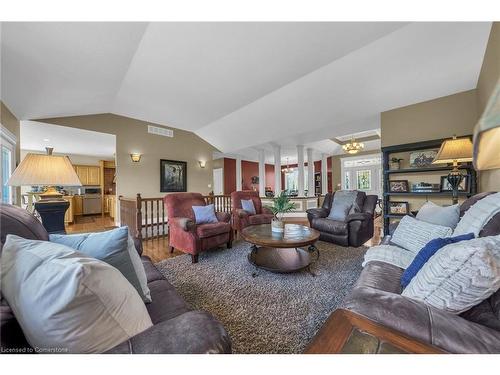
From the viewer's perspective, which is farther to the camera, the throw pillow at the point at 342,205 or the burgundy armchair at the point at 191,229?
the throw pillow at the point at 342,205

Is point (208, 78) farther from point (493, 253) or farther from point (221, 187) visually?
point (221, 187)

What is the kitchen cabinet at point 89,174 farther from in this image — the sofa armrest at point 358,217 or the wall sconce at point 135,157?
the sofa armrest at point 358,217

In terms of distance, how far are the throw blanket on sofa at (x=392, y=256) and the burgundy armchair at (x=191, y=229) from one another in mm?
1878

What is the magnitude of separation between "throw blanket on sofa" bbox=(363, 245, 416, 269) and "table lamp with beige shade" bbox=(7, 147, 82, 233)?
2.71m

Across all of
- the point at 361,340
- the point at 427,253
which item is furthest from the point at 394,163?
the point at 361,340

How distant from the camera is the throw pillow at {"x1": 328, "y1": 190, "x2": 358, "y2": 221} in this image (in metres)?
3.45

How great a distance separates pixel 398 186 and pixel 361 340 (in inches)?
155

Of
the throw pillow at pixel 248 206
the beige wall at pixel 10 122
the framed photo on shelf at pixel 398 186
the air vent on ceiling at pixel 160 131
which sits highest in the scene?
the air vent on ceiling at pixel 160 131

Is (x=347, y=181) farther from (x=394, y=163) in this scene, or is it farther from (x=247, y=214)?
(x=247, y=214)

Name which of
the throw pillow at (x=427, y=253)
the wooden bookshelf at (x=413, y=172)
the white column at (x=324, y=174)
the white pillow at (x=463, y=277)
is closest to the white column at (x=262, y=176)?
the white column at (x=324, y=174)

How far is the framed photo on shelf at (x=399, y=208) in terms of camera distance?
3652 millimetres

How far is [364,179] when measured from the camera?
7.75 meters

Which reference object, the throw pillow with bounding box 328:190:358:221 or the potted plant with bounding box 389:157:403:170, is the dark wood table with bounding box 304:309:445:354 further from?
the potted plant with bounding box 389:157:403:170
